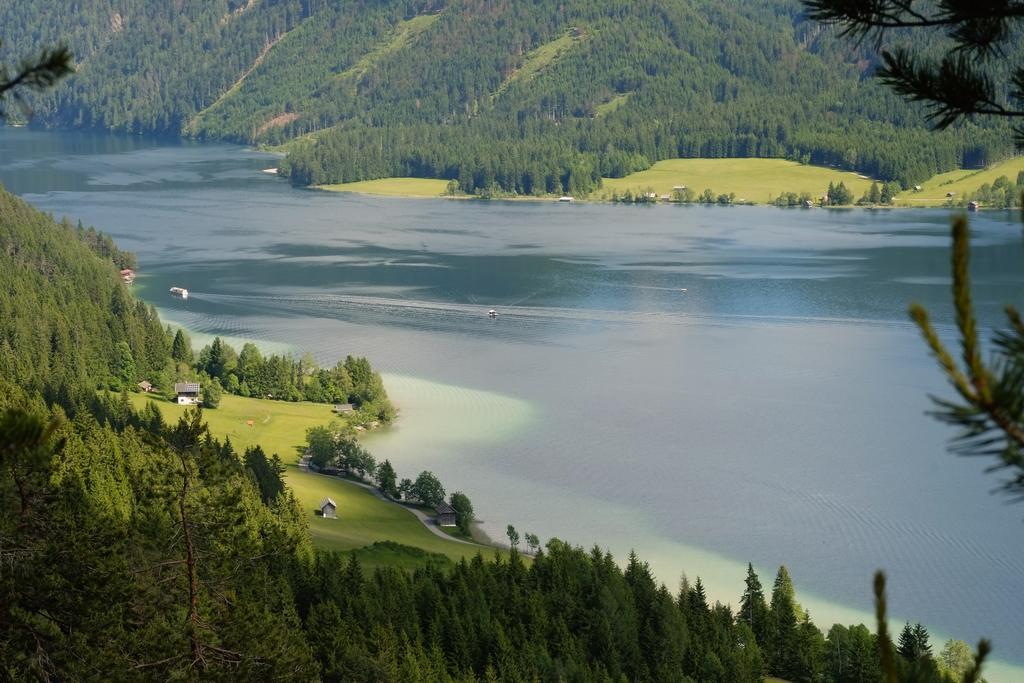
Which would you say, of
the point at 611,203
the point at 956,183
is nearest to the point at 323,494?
the point at 611,203

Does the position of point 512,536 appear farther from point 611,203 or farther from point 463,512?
point 611,203

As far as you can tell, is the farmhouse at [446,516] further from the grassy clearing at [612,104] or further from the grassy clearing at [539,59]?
the grassy clearing at [539,59]

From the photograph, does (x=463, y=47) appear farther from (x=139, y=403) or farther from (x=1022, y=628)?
(x=1022, y=628)

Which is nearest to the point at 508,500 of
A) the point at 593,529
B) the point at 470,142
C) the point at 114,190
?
the point at 593,529

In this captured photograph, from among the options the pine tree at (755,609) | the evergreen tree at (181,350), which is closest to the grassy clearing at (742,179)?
the evergreen tree at (181,350)

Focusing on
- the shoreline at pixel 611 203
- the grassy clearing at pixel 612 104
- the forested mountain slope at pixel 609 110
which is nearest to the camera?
the shoreline at pixel 611 203
